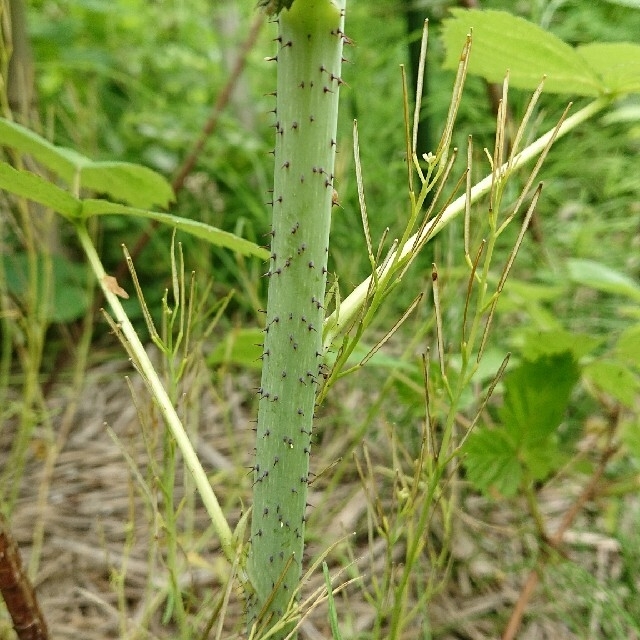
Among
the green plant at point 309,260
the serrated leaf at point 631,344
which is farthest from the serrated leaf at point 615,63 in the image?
the serrated leaf at point 631,344

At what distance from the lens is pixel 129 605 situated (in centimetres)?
90

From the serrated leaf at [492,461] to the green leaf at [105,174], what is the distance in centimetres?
42

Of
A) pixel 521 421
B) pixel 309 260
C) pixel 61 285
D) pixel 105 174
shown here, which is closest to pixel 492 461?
pixel 521 421

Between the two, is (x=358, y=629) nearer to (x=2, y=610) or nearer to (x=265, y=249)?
(x=2, y=610)

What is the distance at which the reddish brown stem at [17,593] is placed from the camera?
53cm

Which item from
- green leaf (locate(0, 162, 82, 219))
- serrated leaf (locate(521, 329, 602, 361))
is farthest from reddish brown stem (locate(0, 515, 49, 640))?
serrated leaf (locate(521, 329, 602, 361))

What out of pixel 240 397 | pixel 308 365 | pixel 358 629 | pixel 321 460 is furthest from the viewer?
pixel 240 397

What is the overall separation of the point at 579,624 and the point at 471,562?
0.53ft

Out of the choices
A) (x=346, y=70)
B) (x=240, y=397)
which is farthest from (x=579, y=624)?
(x=346, y=70)

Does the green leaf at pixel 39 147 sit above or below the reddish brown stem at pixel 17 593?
above

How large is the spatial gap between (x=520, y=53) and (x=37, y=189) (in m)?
0.41

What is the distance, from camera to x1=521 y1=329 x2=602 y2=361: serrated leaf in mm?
759

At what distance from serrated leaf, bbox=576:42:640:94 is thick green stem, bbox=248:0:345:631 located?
0.27 metres

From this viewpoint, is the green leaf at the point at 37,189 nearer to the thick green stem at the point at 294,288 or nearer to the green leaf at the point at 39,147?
the green leaf at the point at 39,147
